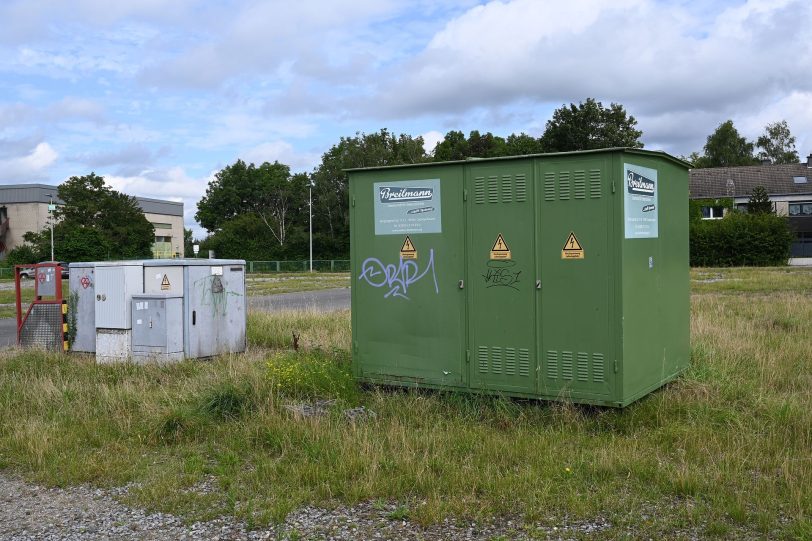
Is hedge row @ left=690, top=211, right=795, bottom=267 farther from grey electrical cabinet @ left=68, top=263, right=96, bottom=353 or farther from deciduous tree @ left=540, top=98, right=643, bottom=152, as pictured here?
grey electrical cabinet @ left=68, top=263, right=96, bottom=353

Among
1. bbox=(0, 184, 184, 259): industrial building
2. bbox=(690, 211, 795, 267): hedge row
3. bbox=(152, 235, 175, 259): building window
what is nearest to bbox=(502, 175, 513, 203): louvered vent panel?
bbox=(690, 211, 795, 267): hedge row

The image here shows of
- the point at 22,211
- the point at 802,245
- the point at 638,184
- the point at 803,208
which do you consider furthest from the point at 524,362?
the point at 22,211

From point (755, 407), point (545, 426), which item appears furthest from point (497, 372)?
point (755, 407)

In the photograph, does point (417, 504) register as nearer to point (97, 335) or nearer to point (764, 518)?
point (764, 518)

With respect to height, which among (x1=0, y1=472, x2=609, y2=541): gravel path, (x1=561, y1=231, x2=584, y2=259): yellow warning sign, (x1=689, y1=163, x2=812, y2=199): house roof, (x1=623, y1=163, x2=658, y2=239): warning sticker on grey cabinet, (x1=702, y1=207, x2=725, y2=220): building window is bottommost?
(x1=0, y1=472, x2=609, y2=541): gravel path

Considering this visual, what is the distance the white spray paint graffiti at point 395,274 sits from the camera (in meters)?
7.50

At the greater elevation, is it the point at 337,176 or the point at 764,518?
the point at 337,176

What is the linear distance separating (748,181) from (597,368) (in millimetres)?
64534

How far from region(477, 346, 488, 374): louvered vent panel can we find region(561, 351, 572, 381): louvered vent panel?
0.77m

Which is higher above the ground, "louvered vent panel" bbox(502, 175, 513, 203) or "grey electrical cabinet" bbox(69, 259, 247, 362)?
"louvered vent panel" bbox(502, 175, 513, 203)

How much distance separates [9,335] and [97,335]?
596 cm

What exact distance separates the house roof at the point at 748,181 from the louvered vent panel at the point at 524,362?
61.6m

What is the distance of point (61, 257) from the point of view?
201ft

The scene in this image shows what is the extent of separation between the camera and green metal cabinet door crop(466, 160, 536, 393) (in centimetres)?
691
